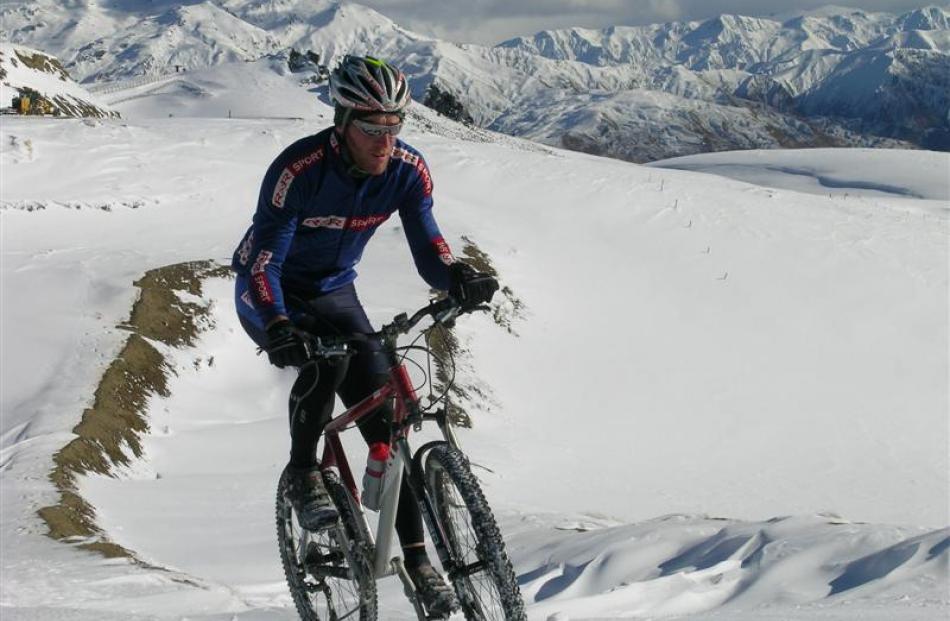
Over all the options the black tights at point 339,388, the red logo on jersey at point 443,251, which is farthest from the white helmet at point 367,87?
the black tights at point 339,388

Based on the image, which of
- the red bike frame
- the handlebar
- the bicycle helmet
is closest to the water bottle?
the red bike frame

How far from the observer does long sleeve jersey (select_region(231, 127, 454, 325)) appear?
633 cm

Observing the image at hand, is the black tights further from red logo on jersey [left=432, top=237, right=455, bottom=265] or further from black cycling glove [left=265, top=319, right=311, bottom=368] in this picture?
red logo on jersey [left=432, top=237, right=455, bottom=265]

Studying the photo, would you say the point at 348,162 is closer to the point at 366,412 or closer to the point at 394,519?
the point at 366,412

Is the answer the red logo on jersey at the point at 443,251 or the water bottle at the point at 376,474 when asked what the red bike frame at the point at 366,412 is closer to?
the water bottle at the point at 376,474

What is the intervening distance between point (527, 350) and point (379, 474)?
21.4 metres

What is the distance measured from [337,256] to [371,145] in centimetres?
98

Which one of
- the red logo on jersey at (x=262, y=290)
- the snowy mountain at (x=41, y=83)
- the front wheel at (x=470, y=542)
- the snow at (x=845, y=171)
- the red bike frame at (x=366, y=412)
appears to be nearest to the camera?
the front wheel at (x=470, y=542)

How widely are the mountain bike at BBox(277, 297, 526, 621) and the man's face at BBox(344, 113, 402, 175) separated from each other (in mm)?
1111

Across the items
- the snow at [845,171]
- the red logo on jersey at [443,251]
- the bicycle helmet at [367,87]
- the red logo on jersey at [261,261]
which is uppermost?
the bicycle helmet at [367,87]

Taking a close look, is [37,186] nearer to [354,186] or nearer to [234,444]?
[234,444]

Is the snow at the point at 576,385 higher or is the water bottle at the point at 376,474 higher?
the water bottle at the point at 376,474

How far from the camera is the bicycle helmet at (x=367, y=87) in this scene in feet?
19.4

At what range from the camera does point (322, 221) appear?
6.61 m
